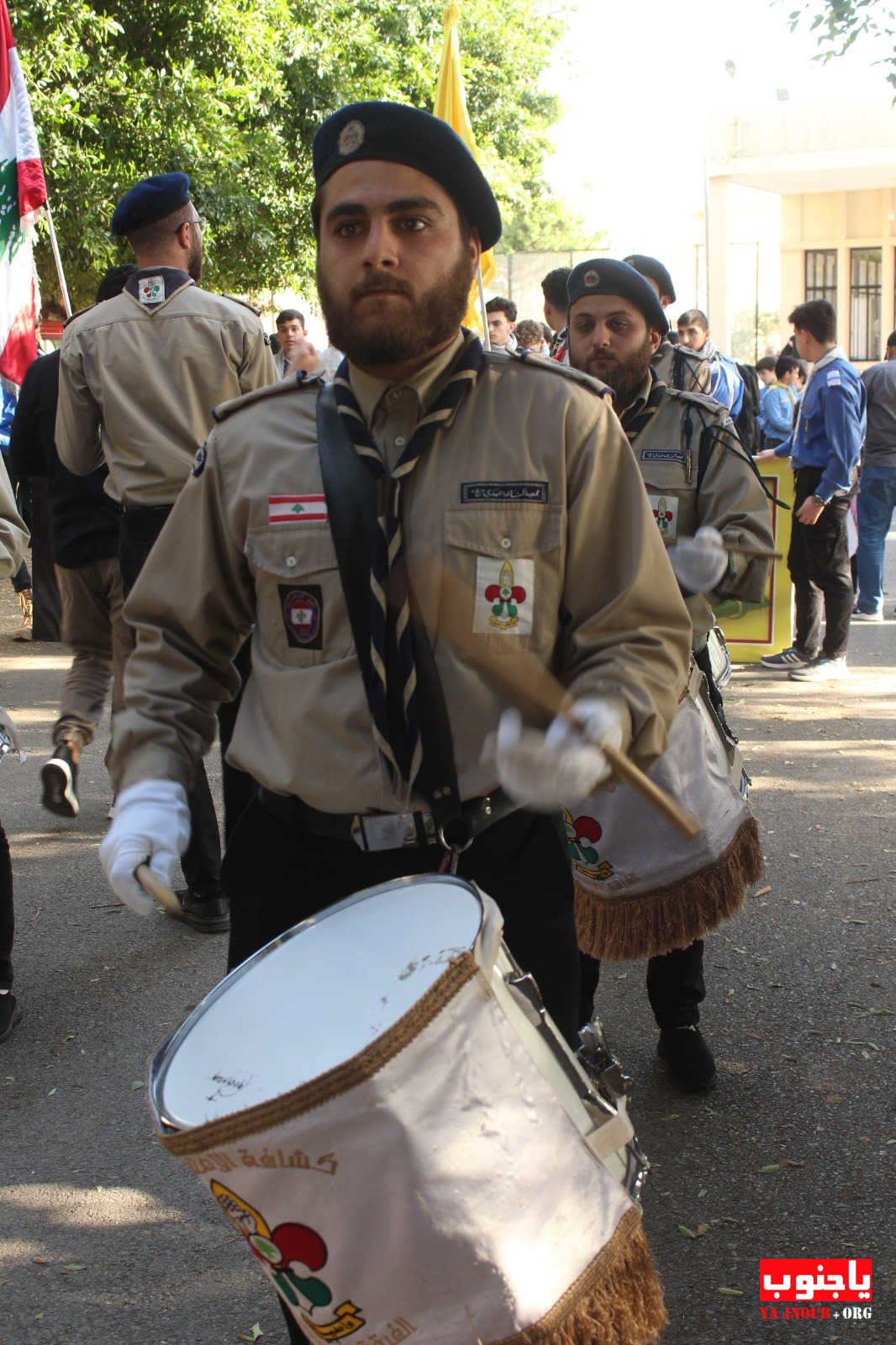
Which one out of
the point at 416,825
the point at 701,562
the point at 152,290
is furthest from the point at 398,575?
the point at 152,290

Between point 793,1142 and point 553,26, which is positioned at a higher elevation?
point 553,26

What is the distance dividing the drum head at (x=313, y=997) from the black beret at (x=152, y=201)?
3335 millimetres

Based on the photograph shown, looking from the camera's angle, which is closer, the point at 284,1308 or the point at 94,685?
the point at 284,1308

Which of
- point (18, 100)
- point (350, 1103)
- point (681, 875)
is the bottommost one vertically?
point (681, 875)

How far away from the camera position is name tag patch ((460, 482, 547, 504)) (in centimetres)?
206

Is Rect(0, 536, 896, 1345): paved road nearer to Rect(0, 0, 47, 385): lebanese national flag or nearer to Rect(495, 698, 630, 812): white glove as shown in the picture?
Rect(495, 698, 630, 812): white glove

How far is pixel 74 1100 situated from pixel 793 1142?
1834 mm

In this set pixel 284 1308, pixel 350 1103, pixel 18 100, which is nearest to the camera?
pixel 350 1103

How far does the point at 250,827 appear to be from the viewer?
7.38ft

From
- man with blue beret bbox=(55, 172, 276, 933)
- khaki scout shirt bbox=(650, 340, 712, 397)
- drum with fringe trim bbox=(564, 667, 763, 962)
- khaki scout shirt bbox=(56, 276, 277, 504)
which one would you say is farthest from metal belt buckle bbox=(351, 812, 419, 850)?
khaki scout shirt bbox=(650, 340, 712, 397)

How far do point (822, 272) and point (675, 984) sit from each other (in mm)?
27041

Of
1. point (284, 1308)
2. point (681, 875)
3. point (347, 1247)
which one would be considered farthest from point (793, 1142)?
point (347, 1247)

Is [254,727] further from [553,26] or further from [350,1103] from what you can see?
[553,26]

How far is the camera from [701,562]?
3484 millimetres
